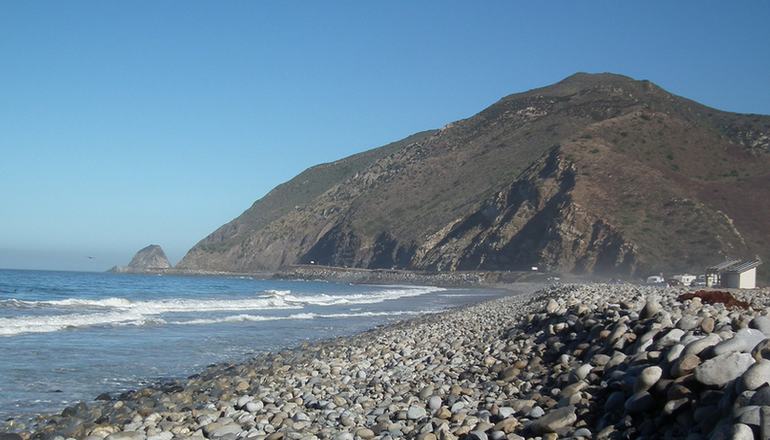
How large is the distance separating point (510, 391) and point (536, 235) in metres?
61.6

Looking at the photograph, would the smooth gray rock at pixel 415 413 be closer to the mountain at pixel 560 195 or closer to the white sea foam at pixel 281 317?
the white sea foam at pixel 281 317

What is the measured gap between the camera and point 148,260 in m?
169

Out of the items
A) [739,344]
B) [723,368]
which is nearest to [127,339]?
[739,344]

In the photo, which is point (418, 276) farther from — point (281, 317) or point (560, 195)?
point (281, 317)

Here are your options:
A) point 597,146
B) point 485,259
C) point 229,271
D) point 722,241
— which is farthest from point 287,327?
point 229,271

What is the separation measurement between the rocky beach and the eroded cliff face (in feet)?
158

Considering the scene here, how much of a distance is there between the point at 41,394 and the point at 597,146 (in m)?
67.8

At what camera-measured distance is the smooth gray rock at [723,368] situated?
6.14m

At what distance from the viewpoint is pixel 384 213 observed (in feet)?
320

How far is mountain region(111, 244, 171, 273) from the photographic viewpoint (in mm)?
165125

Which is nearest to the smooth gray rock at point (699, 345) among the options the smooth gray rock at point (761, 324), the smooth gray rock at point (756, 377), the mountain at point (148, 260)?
the smooth gray rock at point (756, 377)

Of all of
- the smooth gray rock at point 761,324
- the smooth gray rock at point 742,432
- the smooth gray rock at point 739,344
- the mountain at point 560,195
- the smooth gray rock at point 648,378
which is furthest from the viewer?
the mountain at point 560,195

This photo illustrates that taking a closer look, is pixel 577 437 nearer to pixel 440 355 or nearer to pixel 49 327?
pixel 440 355

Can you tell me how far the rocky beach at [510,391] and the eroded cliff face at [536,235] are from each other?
158 feet
